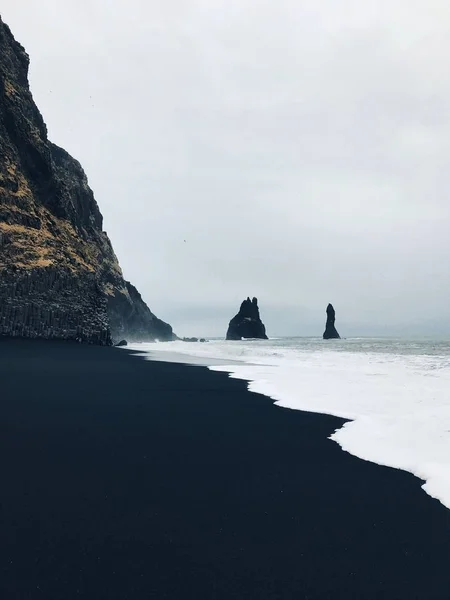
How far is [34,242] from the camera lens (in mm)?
61406

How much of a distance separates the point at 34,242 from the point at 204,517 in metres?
63.9

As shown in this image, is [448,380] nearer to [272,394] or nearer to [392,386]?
[392,386]

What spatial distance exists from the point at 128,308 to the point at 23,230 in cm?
7783

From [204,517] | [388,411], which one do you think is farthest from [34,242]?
[204,517]

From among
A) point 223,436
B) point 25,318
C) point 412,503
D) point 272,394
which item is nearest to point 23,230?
point 25,318

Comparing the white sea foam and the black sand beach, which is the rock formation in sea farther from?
the black sand beach

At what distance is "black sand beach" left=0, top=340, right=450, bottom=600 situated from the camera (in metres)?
4.03

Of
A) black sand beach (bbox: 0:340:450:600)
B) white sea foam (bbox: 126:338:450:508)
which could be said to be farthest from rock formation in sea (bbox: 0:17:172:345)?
black sand beach (bbox: 0:340:450:600)

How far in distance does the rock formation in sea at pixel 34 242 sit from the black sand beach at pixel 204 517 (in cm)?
5259

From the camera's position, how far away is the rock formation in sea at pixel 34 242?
188 ft

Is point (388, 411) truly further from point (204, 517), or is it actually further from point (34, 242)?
point (34, 242)

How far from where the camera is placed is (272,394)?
1712cm

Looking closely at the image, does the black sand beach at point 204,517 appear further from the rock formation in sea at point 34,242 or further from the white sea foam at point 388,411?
the rock formation in sea at point 34,242

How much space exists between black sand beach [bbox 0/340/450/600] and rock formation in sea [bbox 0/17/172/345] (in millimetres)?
52590
